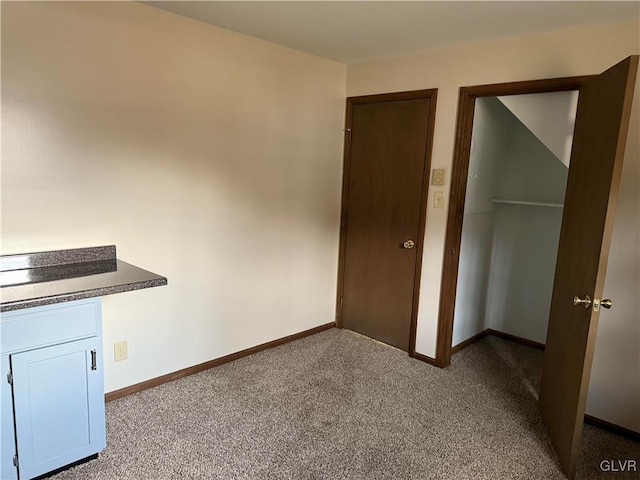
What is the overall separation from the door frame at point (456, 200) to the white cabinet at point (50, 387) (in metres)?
2.25

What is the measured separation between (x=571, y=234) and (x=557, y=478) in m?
1.20

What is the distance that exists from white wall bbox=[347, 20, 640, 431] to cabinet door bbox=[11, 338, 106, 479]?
2.50 m

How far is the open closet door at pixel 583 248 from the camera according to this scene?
185cm

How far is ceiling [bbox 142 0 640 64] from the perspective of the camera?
7.13 ft

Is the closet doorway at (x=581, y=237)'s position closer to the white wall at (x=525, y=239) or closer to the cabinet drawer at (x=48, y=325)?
the white wall at (x=525, y=239)

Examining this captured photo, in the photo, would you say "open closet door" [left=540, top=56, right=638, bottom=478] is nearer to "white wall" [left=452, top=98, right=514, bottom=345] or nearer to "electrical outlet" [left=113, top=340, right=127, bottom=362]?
"white wall" [left=452, top=98, right=514, bottom=345]

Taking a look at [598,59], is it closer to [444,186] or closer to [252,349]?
[444,186]

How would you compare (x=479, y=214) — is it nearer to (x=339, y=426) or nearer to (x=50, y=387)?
(x=339, y=426)

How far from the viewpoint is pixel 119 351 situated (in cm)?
254

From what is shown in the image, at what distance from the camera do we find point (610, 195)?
1834 mm

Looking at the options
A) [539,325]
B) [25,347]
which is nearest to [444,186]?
[539,325]

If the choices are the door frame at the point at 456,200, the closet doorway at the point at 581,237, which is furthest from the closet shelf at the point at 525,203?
the closet doorway at the point at 581,237

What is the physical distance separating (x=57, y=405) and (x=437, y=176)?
2.61m

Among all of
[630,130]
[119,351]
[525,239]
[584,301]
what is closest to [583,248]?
[584,301]
